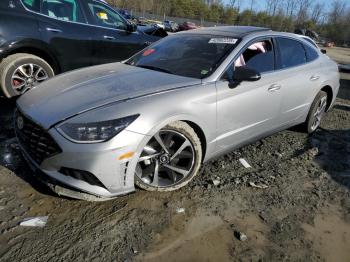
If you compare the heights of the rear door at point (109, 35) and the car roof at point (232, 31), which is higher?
the car roof at point (232, 31)

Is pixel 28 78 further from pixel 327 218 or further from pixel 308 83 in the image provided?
pixel 327 218

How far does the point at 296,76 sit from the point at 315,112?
983 millimetres

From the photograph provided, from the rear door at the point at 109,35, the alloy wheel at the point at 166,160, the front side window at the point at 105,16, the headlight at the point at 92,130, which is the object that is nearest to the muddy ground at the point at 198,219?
the alloy wheel at the point at 166,160

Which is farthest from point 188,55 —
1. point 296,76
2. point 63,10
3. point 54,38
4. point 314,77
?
point 63,10

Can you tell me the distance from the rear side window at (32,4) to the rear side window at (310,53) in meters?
4.01

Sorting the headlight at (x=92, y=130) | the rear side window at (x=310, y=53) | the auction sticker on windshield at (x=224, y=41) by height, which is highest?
the auction sticker on windshield at (x=224, y=41)

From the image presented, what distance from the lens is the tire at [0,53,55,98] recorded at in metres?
4.93

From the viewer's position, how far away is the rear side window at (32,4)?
5.21 meters

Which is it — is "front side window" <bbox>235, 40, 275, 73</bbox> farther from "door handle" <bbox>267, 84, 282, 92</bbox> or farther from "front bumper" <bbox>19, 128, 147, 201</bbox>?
"front bumper" <bbox>19, 128, 147, 201</bbox>

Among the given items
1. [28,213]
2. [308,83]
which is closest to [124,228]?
[28,213]

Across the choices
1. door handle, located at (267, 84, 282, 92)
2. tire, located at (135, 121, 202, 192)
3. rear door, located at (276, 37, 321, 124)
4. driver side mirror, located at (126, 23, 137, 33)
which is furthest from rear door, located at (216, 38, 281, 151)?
driver side mirror, located at (126, 23, 137, 33)

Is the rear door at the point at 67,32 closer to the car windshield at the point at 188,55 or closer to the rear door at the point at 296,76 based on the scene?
the car windshield at the point at 188,55

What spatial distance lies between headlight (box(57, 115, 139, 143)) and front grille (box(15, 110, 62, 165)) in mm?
134

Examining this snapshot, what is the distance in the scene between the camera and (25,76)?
5129 millimetres
